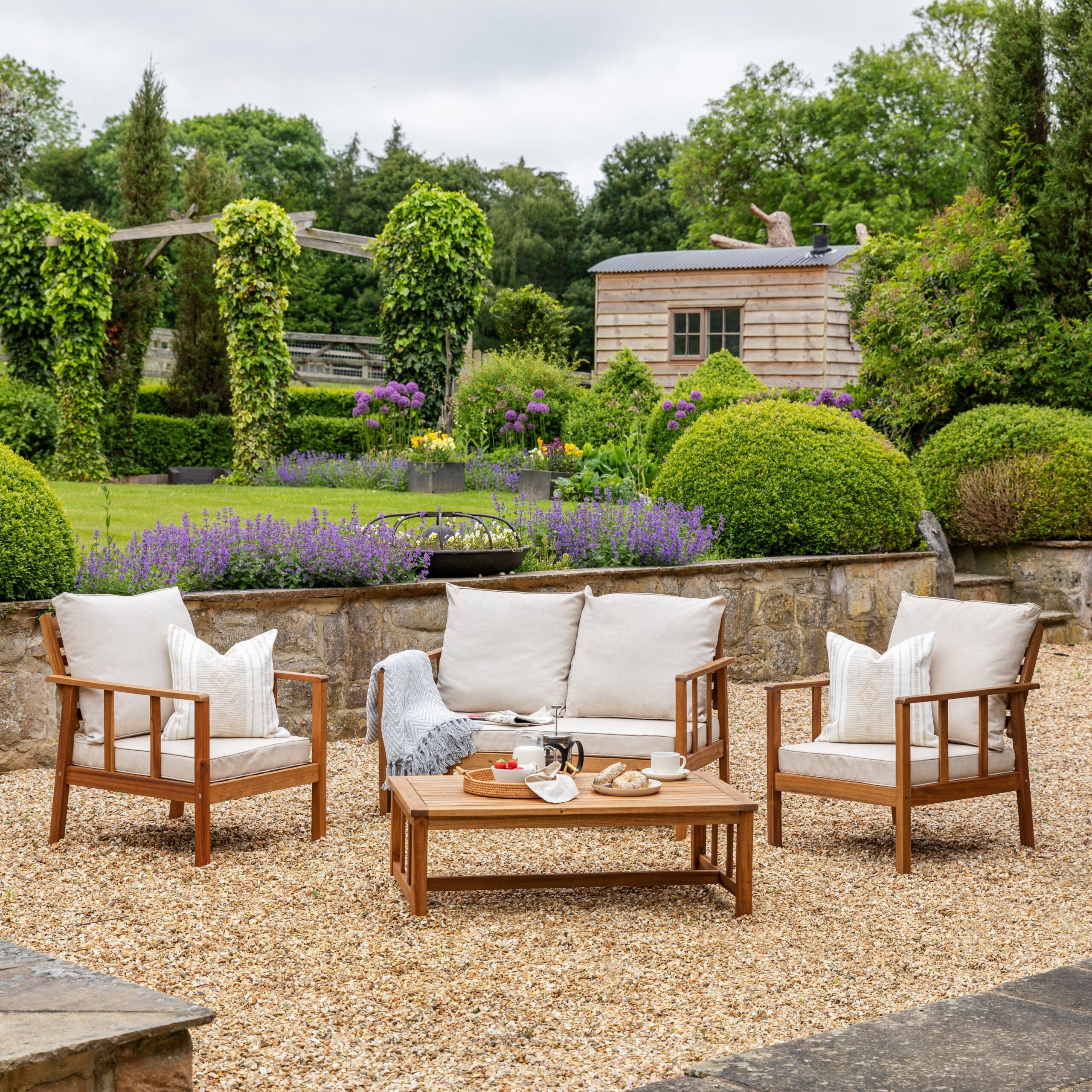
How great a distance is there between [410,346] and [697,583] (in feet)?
23.0

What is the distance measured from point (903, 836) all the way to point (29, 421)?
11.3 meters

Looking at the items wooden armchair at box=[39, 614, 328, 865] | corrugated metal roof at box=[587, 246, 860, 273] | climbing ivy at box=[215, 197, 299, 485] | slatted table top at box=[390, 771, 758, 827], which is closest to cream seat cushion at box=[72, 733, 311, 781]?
wooden armchair at box=[39, 614, 328, 865]

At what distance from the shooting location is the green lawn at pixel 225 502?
8.08m

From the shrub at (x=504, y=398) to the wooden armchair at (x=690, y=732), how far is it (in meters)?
8.66

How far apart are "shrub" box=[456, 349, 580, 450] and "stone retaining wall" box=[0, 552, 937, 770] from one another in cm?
593

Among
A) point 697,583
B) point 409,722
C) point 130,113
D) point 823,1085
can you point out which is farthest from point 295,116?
point 823,1085

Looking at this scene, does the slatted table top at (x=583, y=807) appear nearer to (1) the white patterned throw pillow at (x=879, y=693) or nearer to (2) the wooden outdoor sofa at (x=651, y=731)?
(2) the wooden outdoor sofa at (x=651, y=731)

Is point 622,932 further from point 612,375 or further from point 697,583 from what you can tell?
point 612,375

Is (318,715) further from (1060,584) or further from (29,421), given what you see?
(29,421)

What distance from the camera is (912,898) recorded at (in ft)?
12.3

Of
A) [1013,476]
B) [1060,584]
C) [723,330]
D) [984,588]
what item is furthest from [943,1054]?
[723,330]

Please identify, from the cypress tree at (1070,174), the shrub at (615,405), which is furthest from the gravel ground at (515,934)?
the shrub at (615,405)

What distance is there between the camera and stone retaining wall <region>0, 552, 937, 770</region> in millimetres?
5109

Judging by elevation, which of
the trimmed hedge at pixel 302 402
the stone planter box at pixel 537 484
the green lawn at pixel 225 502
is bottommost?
the green lawn at pixel 225 502
